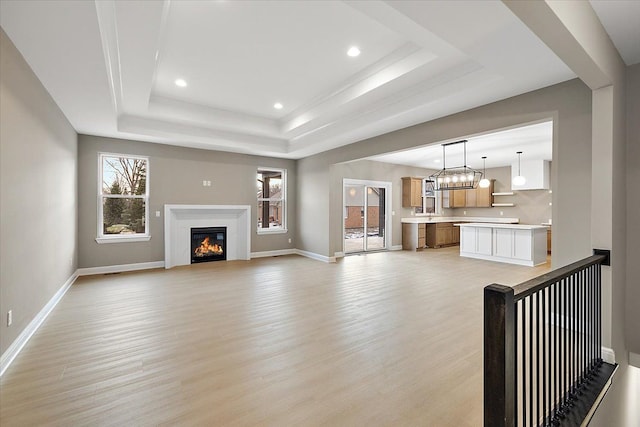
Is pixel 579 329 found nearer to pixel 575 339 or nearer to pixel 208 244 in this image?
pixel 575 339

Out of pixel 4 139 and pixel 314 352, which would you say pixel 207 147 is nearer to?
pixel 4 139

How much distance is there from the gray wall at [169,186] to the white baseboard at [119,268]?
68 mm

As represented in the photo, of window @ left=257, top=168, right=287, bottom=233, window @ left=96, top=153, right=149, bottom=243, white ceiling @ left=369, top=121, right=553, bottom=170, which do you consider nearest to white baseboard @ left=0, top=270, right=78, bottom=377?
window @ left=96, top=153, right=149, bottom=243

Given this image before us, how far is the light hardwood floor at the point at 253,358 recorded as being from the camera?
189 centimetres

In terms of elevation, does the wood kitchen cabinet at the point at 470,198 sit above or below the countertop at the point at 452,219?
above

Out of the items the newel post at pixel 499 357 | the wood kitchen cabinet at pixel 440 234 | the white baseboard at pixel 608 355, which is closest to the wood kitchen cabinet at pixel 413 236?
the wood kitchen cabinet at pixel 440 234

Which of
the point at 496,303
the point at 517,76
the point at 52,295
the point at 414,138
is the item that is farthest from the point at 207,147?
the point at 496,303

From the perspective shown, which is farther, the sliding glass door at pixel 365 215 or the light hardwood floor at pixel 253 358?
the sliding glass door at pixel 365 215

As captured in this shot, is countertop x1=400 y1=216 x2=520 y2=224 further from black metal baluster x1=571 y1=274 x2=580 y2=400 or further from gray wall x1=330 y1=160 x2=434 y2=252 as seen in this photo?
black metal baluster x1=571 y1=274 x2=580 y2=400

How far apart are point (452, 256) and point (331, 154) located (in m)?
4.43

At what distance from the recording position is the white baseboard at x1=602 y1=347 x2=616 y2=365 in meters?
2.59

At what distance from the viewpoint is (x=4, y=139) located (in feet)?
7.84

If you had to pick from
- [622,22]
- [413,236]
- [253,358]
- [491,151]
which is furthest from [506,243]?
[253,358]

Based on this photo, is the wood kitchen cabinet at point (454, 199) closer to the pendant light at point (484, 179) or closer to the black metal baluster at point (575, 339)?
the pendant light at point (484, 179)
